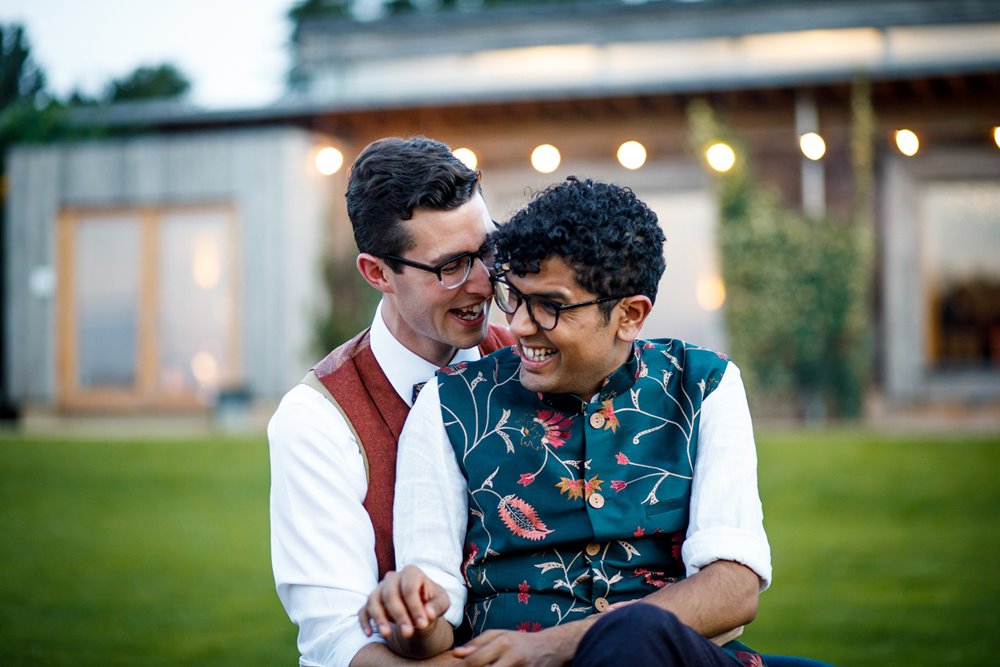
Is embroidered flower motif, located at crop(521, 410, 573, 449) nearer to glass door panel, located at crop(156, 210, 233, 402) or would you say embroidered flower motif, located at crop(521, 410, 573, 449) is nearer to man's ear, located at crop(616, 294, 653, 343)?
man's ear, located at crop(616, 294, 653, 343)

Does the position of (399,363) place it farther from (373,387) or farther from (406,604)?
(406,604)

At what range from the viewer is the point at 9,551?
712 centimetres

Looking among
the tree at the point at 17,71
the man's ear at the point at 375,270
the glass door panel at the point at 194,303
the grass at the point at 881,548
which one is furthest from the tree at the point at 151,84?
the man's ear at the point at 375,270

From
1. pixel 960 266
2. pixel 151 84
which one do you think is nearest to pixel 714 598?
pixel 960 266

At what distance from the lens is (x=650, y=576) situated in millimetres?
2184

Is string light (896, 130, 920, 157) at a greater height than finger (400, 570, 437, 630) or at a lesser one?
greater

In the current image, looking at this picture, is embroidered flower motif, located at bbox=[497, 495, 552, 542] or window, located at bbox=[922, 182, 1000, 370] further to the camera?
window, located at bbox=[922, 182, 1000, 370]

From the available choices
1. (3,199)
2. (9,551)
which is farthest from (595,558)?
(3,199)

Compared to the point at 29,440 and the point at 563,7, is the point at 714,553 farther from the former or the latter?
the point at 563,7

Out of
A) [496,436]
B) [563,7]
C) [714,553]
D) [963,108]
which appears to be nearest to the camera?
[714,553]

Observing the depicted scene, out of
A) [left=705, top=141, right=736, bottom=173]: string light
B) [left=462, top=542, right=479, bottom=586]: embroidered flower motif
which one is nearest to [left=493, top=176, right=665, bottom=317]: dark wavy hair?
[left=462, top=542, right=479, bottom=586]: embroidered flower motif

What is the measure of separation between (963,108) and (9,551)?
36.2 feet

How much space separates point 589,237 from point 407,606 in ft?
2.42

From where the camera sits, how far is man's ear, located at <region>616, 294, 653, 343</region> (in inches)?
88.8
